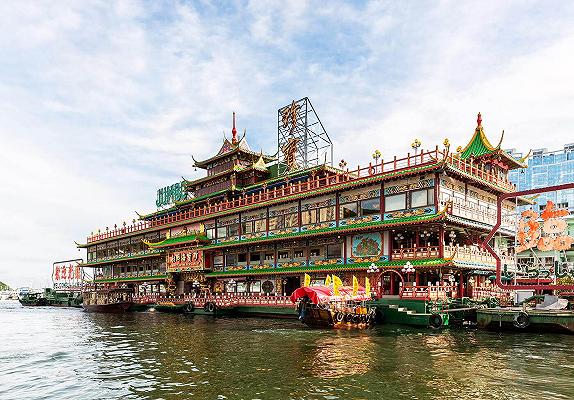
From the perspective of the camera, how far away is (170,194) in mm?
64750

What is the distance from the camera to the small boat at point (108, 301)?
168 feet

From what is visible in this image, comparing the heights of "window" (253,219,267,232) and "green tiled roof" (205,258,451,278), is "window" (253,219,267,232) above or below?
above

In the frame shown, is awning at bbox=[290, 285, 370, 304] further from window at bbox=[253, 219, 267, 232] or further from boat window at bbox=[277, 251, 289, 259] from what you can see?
window at bbox=[253, 219, 267, 232]

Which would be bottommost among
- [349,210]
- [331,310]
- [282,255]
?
[331,310]

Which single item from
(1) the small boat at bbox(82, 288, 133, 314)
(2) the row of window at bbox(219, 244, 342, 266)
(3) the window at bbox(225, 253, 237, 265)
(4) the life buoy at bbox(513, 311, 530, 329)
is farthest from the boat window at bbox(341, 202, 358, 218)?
(1) the small boat at bbox(82, 288, 133, 314)

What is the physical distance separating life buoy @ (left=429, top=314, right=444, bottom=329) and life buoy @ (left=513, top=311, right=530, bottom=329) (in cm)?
384

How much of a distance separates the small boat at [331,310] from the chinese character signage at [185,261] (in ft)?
71.5

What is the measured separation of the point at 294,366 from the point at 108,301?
46.8m

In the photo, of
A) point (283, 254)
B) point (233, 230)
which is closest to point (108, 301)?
point (233, 230)

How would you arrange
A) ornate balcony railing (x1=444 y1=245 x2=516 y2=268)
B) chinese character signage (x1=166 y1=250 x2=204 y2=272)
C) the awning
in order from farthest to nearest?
chinese character signage (x1=166 y1=250 x2=204 y2=272) → ornate balcony railing (x1=444 y1=245 x2=516 y2=268) → the awning

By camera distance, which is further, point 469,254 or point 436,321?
point 469,254

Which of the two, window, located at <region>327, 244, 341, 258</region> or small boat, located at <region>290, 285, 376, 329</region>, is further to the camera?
window, located at <region>327, 244, 341, 258</region>

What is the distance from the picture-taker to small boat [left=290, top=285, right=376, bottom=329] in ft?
93.2

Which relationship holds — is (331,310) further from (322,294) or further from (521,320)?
(521,320)
